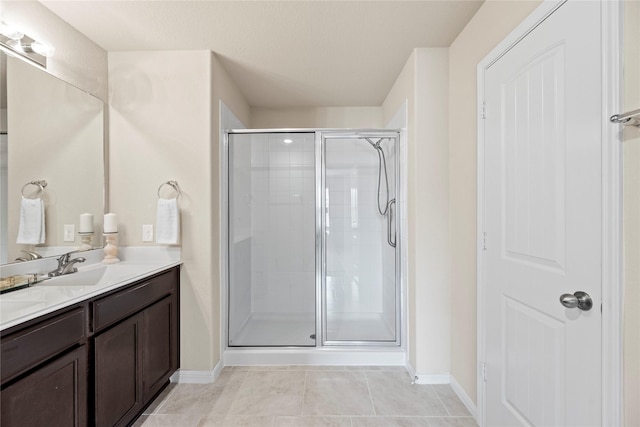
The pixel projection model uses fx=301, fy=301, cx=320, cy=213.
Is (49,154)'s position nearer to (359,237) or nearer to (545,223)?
(359,237)

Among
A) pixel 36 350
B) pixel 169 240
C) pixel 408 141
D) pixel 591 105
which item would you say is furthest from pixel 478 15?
pixel 36 350

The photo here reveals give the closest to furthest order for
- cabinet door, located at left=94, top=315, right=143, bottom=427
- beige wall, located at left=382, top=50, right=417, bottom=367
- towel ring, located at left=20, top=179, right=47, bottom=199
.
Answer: cabinet door, located at left=94, top=315, right=143, bottom=427 → towel ring, located at left=20, top=179, right=47, bottom=199 → beige wall, located at left=382, top=50, right=417, bottom=367

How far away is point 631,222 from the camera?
3.21ft

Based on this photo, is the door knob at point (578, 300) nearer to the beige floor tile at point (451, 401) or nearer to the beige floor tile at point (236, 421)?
the beige floor tile at point (451, 401)

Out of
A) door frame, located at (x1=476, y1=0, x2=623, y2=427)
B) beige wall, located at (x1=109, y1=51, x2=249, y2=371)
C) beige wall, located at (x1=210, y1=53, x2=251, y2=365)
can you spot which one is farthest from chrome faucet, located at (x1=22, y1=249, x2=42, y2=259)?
door frame, located at (x1=476, y1=0, x2=623, y2=427)

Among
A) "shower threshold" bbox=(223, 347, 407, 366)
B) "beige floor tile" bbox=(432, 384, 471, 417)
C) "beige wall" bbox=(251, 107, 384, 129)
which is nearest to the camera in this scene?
"beige floor tile" bbox=(432, 384, 471, 417)

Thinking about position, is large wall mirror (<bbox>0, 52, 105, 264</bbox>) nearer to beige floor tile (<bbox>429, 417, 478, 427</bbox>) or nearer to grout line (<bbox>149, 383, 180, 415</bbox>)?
grout line (<bbox>149, 383, 180, 415</bbox>)

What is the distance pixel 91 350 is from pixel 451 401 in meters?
2.21

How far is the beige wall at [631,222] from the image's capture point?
3.14 feet

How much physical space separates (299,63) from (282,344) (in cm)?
246

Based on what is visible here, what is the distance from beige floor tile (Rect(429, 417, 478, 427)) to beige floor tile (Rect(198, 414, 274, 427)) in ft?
3.33

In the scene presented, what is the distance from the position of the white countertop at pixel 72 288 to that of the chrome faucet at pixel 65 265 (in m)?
0.04

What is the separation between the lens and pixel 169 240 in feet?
7.45

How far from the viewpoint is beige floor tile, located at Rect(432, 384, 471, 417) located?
196cm
